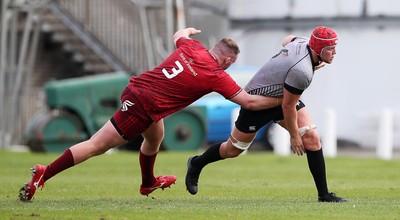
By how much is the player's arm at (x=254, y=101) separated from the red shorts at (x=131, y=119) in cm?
94

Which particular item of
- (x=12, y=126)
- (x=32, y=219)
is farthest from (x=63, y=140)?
(x=32, y=219)

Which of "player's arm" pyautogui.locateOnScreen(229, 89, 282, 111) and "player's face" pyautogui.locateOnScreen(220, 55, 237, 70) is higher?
"player's face" pyautogui.locateOnScreen(220, 55, 237, 70)

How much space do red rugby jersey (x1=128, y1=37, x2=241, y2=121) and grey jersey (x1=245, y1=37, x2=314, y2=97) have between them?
500mm

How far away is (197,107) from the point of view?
2802 cm

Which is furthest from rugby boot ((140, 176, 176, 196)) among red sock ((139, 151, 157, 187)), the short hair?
the short hair

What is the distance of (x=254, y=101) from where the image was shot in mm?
12250

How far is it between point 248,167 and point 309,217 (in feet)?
33.5

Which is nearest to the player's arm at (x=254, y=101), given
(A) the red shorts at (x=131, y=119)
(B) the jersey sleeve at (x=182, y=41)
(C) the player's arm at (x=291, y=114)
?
(C) the player's arm at (x=291, y=114)

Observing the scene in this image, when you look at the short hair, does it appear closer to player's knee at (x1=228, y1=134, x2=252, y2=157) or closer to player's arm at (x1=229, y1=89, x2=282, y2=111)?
player's arm at (x1=229, y1=89, x2=282, y2=111)

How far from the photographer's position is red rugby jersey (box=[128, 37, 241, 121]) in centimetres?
1205

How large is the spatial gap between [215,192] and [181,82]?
2516 mm

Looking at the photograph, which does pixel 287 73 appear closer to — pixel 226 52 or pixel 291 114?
pixel 291 114

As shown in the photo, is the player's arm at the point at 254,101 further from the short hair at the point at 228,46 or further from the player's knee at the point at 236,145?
the player's knee at the point at 236,145

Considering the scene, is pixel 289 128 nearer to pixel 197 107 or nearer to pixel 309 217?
pixel 309 217
